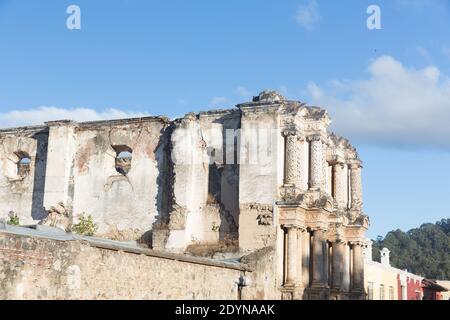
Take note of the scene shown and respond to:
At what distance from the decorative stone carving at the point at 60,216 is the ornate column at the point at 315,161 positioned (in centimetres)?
980

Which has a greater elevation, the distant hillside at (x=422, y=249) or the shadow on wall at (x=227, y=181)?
the distant hillside at (x=422, y=249)

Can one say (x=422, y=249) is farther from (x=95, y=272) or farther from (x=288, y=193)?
(x=95, y=272)

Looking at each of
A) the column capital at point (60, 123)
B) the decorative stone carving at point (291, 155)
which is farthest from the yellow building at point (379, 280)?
the column capital at point (60, 123)

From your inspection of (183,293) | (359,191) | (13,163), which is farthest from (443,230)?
(183,293)

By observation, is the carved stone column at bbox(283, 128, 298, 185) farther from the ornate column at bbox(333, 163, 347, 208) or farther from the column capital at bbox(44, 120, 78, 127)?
the column capital at bbox(44, 120, 78, 127)

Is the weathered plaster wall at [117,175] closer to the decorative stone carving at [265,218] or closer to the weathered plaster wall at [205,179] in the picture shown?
the weathered plaster wall at [205,179]

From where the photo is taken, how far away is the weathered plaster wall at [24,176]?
94.4 ft

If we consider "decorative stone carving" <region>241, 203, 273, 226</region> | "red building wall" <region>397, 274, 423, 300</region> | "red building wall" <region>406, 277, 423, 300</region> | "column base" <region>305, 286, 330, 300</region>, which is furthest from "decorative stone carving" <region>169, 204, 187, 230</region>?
"red building wall" <region>406, 277, 423, 300</region>

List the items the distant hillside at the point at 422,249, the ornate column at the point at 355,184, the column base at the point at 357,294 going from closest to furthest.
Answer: the column base at the point at 357,294, the ornate column at the point at 355,184, the distant hillside at the point at 422,249

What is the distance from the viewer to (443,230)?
126500 mm

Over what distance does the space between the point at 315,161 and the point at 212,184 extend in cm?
421

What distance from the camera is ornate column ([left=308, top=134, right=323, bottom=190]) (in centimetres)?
2709

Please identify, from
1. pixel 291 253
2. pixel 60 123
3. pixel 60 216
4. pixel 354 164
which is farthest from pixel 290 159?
pixel 60 123

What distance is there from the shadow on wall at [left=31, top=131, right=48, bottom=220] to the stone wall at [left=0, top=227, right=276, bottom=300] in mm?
11529
